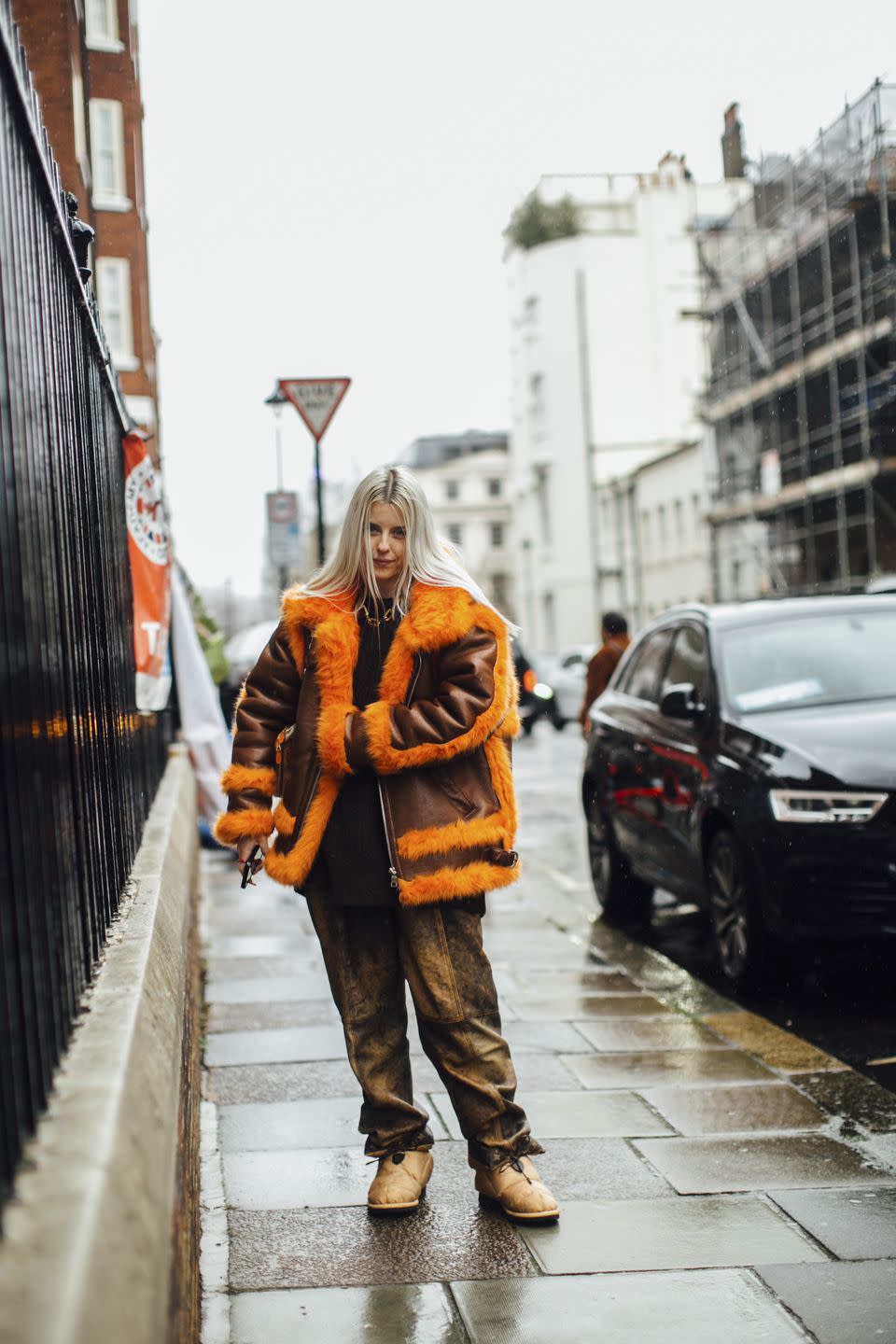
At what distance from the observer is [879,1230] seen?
13.7 feet

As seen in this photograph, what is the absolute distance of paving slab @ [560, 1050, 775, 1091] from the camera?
5777 millimetres

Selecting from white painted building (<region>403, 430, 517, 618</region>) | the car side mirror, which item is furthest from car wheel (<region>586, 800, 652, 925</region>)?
white painted building (<region>403, 430, 517, 618</region>)

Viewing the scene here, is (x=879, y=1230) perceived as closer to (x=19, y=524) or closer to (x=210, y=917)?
(x=19, y=524)

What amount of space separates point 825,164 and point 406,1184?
32.0 meters

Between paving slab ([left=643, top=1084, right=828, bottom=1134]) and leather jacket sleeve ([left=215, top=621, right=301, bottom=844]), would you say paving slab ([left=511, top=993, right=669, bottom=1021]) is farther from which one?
leather jacket sleeve ([left=215, top=621, right=301, bottom=844])

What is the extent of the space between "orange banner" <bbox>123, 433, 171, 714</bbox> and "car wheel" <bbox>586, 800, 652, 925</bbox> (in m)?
2.86

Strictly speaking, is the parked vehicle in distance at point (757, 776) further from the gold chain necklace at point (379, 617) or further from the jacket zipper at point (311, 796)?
the jacket zipper at point (311, 796)

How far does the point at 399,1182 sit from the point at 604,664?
32.7 feet

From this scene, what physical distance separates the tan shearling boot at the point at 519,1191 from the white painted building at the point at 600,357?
2304 inches

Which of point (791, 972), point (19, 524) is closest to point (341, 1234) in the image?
point (19, 524)

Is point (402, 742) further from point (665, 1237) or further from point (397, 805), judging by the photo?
point (665, 1237)

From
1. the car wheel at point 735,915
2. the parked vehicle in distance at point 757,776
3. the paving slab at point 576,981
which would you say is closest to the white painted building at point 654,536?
the parked vehicle in distance at point 757,776

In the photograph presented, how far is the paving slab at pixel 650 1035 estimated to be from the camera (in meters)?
6.30

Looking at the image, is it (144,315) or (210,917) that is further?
(144,315)
